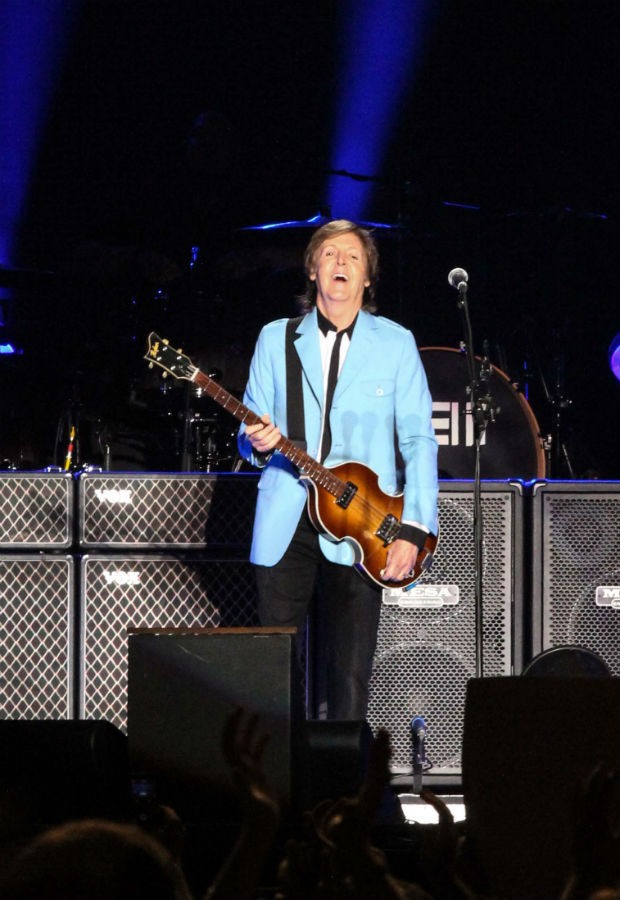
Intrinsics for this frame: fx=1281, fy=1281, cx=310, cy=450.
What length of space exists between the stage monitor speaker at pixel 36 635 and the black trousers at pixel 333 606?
134 cm

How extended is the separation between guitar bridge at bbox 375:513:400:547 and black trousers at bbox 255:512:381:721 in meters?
0.16

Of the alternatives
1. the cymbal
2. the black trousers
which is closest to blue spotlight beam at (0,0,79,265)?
the cymbal

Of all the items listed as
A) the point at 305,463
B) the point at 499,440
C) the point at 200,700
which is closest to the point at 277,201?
the point at 499,440

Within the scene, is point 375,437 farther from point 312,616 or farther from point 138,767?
point 138,767

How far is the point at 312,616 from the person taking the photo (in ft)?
18.8

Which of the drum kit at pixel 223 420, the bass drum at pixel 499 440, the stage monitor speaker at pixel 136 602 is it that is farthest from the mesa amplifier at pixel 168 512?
the bass drum at pixel 499 440

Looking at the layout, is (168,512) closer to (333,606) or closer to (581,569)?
(333,606)

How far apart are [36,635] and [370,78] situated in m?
5.18

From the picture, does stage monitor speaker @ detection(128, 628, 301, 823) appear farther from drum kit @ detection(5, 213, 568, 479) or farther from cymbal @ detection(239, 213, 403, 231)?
cymbal @ detection(239, 213, 403, 231)

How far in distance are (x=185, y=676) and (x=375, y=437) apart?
1.73m

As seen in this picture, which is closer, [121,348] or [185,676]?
[185,676]

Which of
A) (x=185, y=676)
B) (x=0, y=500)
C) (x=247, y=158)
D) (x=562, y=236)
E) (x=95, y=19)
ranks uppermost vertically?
(x=95, y=19)

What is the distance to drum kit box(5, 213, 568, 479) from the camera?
7840 mm

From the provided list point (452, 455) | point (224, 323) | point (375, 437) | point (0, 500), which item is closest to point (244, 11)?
point (224, 323)
